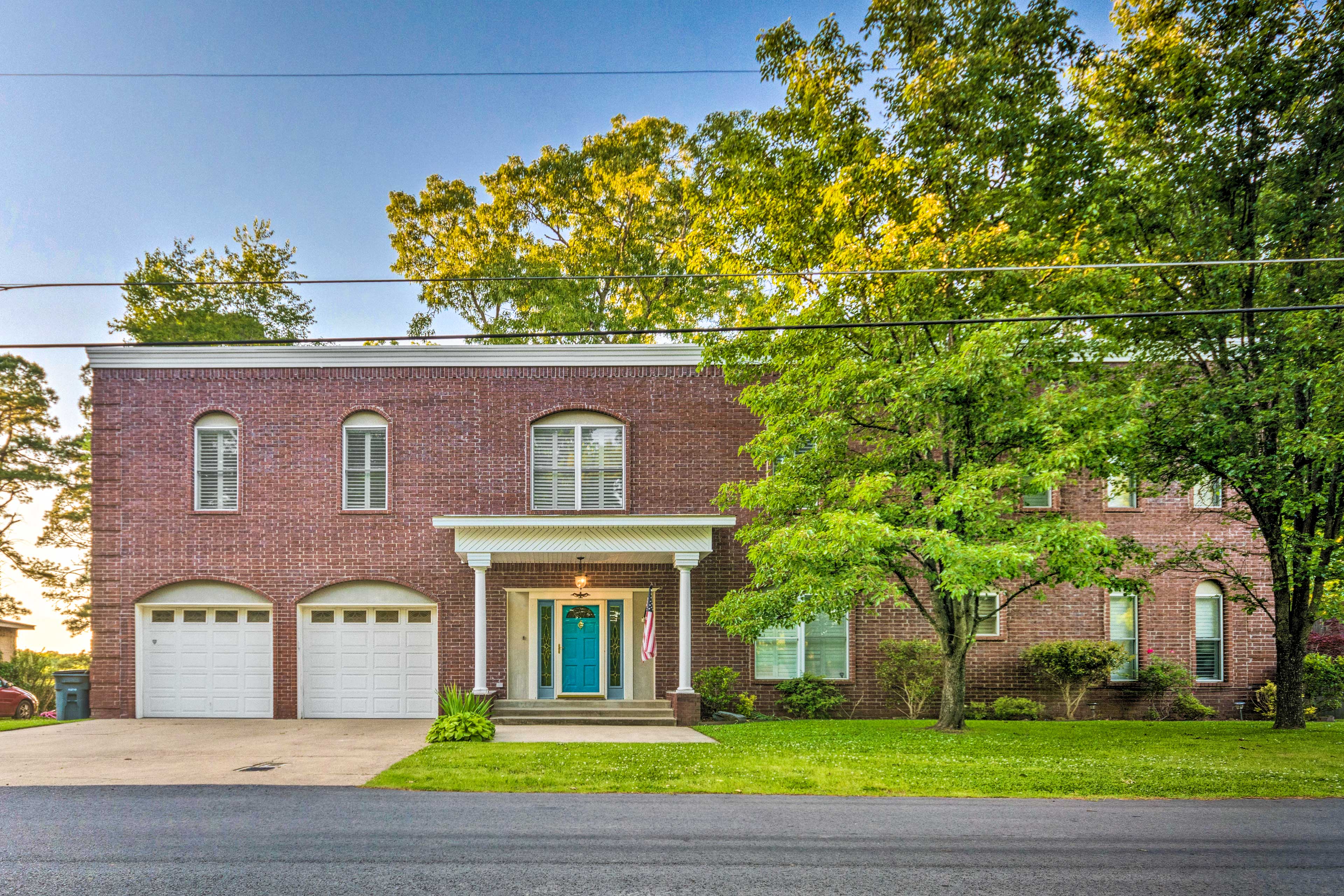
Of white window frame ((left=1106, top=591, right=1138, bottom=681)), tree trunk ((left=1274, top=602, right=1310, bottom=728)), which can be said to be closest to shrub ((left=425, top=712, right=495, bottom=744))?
white window frame ((left=1106, top=591, right=1138, bottom=681))

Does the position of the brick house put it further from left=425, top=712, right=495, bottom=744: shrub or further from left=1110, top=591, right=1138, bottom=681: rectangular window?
left=425, top=712, right=495, bottom=744: shrub

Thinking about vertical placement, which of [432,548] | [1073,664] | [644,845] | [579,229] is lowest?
[1073,664]

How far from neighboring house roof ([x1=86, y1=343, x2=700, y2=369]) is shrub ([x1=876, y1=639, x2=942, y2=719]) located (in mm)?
7141

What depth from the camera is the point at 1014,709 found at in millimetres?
16031

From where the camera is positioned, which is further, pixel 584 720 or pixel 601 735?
pixel 584 720

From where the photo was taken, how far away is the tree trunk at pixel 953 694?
13.6 meters

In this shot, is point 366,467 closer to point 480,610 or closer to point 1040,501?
point 480,610

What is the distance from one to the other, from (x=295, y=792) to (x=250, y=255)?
80.1 feet

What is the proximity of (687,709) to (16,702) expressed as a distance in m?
16.2

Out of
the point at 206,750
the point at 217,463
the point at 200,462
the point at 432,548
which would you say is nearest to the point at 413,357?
the point at 432,548

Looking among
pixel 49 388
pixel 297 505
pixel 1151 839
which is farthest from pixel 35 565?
pixel 1151 839

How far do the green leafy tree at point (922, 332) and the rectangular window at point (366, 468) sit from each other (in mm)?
7758

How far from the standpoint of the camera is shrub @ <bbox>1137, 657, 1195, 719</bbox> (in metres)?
16.3

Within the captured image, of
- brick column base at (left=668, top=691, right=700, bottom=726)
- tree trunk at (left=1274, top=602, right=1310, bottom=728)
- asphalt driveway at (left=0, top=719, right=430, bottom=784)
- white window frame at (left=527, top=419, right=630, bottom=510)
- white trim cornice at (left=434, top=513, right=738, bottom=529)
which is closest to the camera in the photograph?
asphalt driveway at (left=0, top=719, right=430, bottom=784)
